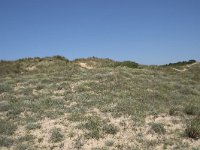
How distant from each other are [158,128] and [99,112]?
3.79 metres

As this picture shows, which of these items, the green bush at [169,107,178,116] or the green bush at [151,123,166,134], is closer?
the green bush at [151,123,166,134]

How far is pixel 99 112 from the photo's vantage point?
20469 millimetres

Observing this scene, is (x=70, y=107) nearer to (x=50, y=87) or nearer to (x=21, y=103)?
(x=21, y=103)

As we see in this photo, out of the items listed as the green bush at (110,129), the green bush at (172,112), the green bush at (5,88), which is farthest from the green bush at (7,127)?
the green bush at (172,112)

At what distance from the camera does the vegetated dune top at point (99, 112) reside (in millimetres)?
16781

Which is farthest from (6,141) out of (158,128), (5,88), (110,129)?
(5,88)

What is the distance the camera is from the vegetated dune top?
16781 mm

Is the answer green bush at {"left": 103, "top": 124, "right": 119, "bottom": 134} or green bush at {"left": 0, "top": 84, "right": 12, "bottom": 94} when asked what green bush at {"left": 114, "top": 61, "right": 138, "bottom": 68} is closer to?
green bush at {"left": 0, "top": 84, "right": 12, "bottom": 94}

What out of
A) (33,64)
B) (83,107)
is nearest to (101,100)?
(83,107)

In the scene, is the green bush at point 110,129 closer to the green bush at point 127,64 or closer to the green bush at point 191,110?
the green bush at point 191,110

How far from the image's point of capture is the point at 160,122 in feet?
62.6

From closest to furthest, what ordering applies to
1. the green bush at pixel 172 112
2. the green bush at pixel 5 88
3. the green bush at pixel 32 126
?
the green bush at pixel 32 126 → the green bush at pixel 172 112 → the green bush at pixel 5 88

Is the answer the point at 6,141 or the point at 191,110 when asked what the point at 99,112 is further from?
the point at 6,141

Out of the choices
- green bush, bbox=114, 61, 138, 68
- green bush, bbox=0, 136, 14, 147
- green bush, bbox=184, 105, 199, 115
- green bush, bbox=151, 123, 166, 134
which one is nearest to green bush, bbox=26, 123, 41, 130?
green bush, bbox=0, 136, 14, 147
